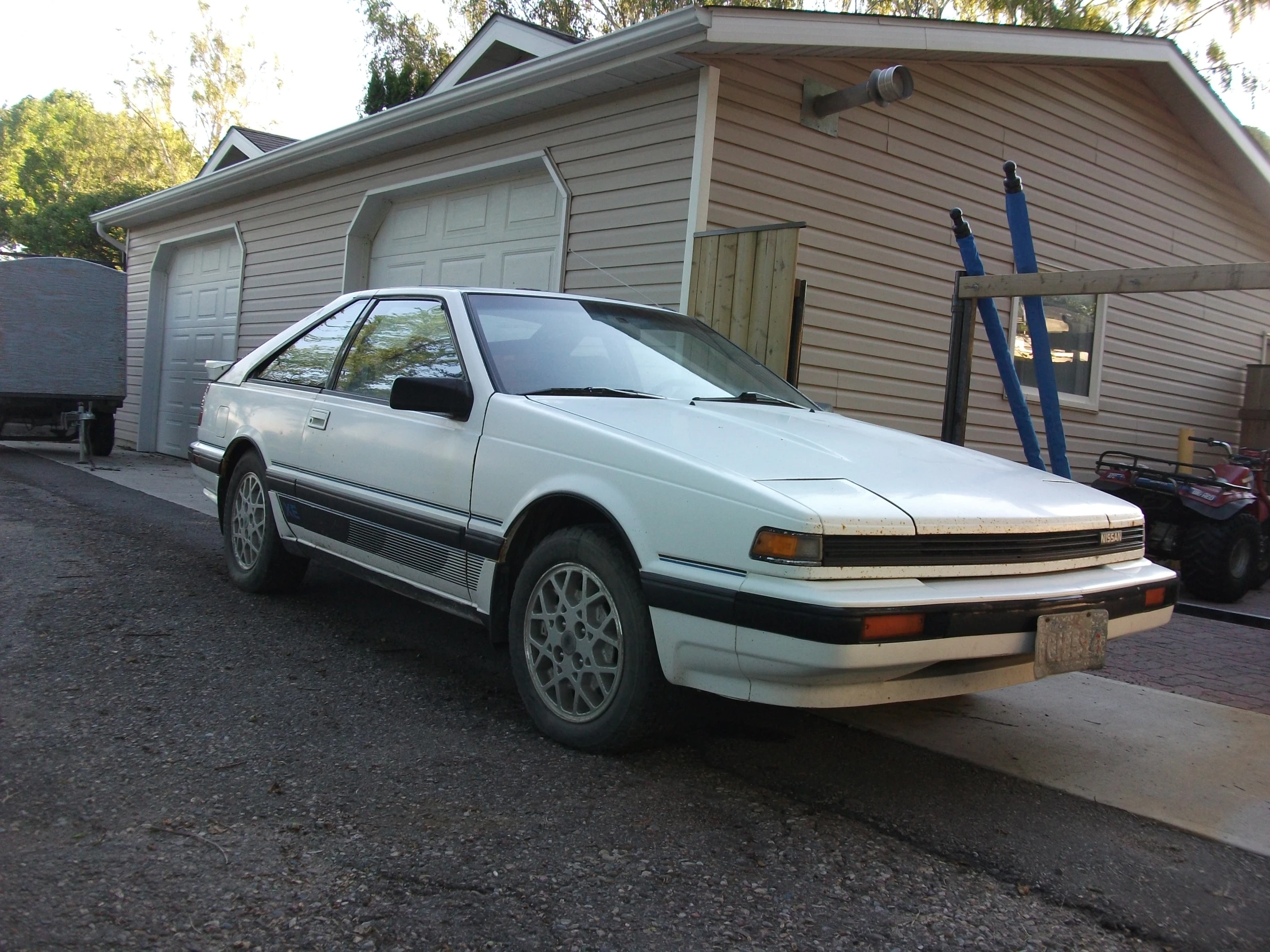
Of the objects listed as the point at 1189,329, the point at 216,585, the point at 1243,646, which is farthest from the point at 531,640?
the point at 1189,329

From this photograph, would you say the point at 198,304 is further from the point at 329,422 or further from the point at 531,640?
the point at 531,640

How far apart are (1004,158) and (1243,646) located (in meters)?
5.01

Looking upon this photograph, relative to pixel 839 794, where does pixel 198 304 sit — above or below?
above

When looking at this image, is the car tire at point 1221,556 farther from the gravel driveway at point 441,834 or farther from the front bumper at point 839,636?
the front bumper at point 839,636

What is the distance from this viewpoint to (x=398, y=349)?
429 centimetres

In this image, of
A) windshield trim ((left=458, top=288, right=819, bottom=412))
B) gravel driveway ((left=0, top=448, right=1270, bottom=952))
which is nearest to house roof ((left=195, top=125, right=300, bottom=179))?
windshield trim ((left=458, top=288, right=819, bottom=412))

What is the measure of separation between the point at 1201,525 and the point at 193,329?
12433 mm

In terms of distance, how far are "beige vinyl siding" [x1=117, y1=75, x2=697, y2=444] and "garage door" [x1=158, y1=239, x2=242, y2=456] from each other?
249 centimetres

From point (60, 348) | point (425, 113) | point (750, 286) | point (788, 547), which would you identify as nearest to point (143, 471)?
point (60, 348)

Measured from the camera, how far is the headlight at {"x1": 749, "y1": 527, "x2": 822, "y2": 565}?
2.60 m

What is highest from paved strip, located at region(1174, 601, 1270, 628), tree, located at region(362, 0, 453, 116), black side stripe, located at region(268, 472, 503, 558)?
tree, located at region(362, 0, 453, 116)

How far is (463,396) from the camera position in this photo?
3.65m

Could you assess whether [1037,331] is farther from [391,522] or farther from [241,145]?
[241,145]

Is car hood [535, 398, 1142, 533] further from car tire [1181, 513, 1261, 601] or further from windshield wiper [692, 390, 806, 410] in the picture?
car tire [1181, 513, 1261, 601]
